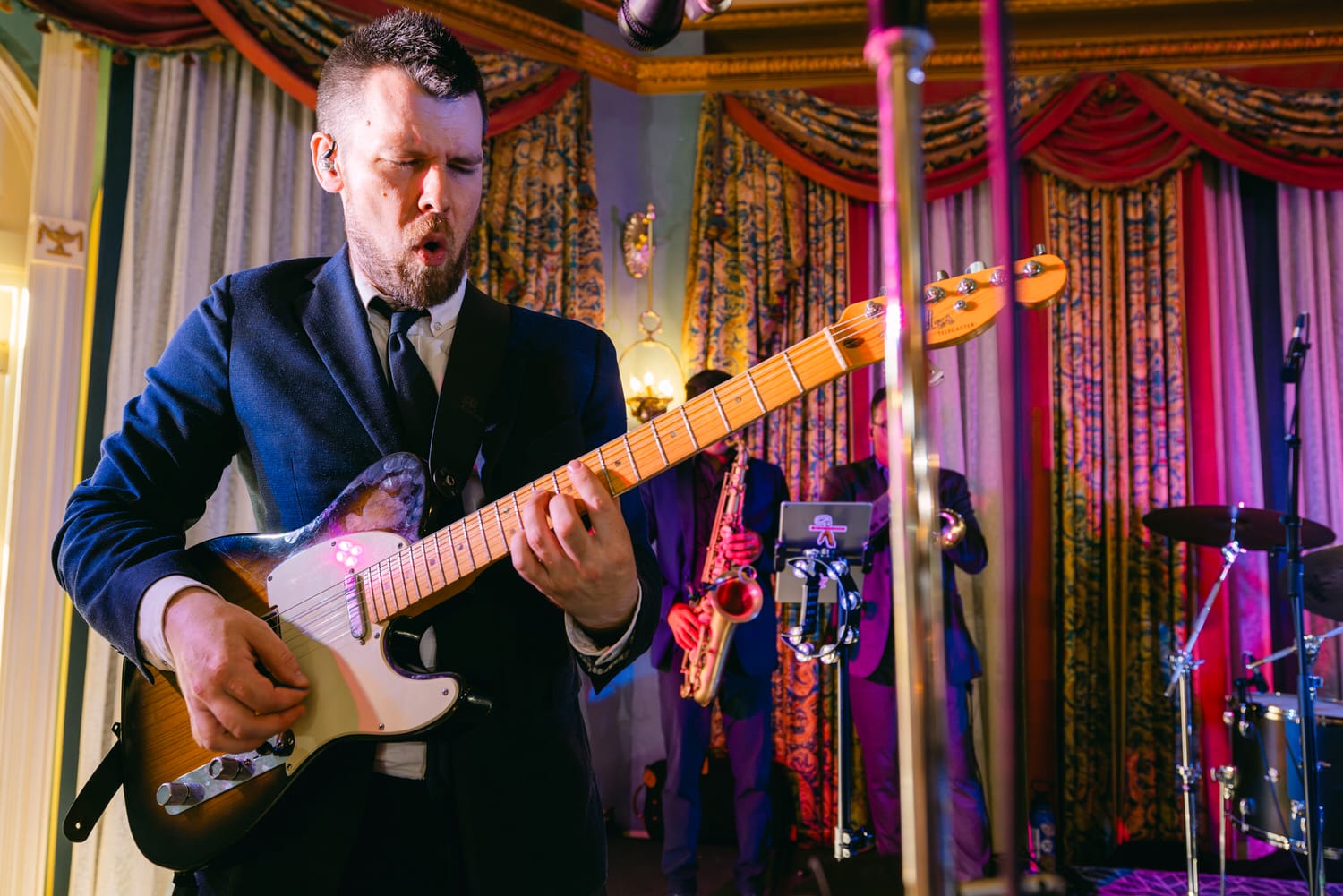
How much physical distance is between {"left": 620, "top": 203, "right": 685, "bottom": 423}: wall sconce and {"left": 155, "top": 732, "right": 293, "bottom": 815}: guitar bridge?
366cm

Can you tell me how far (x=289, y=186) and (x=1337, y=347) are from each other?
5025mm

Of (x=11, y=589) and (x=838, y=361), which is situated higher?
(x=838, y=361)

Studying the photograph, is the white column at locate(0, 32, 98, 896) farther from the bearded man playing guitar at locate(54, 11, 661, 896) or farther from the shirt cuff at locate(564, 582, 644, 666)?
the shirt cuff at locate(564, 582, 644, 666)

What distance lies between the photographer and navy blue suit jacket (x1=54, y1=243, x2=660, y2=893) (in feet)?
4.25

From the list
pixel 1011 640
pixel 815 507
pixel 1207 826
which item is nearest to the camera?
pixel 1011 640

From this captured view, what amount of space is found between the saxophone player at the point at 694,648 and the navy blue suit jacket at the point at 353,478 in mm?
2256

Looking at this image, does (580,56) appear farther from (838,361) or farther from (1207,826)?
(1207,826)

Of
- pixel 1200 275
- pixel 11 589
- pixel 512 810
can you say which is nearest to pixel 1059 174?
pixel 1200 275

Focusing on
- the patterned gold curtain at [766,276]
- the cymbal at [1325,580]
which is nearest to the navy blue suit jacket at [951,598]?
the patterned gold curtain at [766,276]

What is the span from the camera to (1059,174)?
4.73 meters

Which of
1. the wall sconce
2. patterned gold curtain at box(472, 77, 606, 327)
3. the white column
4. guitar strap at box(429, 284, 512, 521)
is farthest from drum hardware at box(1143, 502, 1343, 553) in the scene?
the white column

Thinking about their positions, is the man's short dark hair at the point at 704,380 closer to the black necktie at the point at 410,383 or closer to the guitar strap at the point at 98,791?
the black necktie at the point at 410,383

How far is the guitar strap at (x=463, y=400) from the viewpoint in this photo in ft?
4.59

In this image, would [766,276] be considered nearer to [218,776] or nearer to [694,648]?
[694,648]
